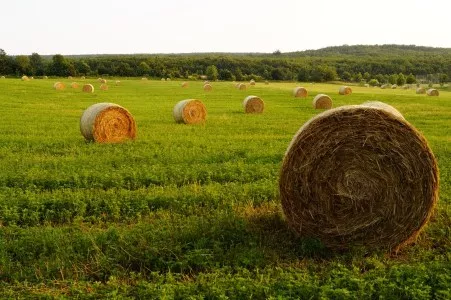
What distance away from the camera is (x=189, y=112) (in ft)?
71.7

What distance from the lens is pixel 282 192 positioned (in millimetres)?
7742

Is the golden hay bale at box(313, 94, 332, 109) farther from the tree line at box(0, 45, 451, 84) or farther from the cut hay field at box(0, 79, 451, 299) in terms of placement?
the tree line at box(0, 45, 451, 84)

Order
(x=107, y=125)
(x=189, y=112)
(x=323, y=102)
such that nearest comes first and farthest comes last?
(x=107, y=125)
(x=189, y=112)
(x=323, y=102)

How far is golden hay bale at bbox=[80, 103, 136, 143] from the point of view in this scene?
16016mm

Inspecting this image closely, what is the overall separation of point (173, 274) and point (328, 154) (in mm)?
2895

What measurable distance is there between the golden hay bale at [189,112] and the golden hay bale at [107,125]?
4.99 meters

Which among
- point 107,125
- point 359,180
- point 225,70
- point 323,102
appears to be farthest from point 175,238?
point 225,70

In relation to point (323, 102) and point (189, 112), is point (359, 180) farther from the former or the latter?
point (323, 102)

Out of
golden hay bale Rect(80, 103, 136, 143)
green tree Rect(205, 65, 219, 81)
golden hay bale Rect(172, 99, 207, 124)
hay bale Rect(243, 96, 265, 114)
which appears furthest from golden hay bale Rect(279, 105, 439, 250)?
green tree Rect(205, 65, 219, 81)

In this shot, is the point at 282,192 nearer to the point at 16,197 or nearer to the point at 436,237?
the point at 436,237

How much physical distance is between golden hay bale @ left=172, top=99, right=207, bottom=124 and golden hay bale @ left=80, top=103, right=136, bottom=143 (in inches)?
197

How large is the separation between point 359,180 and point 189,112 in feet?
48.4

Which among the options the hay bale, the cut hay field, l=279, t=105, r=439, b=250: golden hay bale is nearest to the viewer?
the cut hay field

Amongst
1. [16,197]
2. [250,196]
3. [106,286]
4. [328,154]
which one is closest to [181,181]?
[250,196]
